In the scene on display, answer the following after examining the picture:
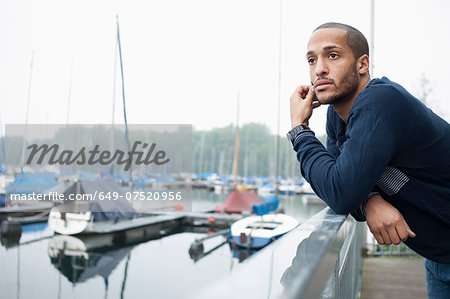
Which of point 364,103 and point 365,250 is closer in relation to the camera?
point 364,103

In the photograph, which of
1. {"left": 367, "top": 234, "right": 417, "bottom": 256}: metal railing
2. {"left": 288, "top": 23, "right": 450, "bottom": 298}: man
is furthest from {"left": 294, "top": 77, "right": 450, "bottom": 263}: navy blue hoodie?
{"left": 367, "top": 234, "right": 417, "bottom": 256}: metal railing

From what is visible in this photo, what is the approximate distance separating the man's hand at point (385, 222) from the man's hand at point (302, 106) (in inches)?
12.6

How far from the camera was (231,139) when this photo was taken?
120 ft

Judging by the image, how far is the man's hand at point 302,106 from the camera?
1.20m

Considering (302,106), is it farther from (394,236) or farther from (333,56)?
(394,236)

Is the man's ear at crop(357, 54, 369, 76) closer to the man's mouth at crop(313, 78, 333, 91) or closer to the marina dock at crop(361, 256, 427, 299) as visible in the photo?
the man's mouth at crop(313, 78, 333, 91)

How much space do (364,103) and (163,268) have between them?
9255 mm

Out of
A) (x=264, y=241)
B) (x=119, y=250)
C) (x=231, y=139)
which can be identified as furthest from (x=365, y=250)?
(x=231, y=139)

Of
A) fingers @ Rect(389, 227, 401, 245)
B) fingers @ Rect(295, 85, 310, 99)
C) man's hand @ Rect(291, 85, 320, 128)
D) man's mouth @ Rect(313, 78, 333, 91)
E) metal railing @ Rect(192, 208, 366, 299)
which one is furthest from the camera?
fingers @ Rect(295, 85, 310, 99)

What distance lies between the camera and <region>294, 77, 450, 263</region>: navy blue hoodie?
89 centimetres

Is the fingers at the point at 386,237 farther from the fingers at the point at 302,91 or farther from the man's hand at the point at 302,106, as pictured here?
the fingers at the point at 302,91

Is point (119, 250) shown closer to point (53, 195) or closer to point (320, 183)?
point (53, 195)

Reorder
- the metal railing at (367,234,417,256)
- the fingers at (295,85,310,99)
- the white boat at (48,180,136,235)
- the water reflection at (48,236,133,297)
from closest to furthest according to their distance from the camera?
1. the fingers at (295,85,310,99)
2. the metal railing at (367,234,417,256)
3. the water reflection at (48,236,133,297)
4. the white boat at (48,180,136,235)

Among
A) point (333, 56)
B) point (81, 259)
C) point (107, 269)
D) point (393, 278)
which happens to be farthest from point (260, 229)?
point (333, 56)
